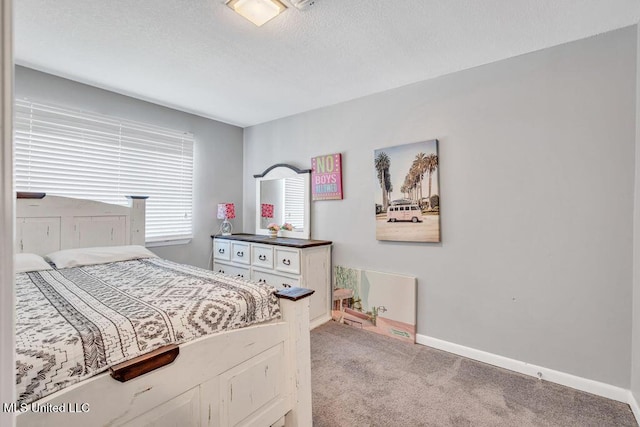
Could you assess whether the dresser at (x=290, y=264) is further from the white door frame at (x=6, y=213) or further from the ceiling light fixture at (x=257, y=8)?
the white door frame at (x=6, y=213)

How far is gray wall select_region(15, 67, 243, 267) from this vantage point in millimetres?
2670

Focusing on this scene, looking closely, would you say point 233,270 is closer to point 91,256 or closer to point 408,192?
point 91,256

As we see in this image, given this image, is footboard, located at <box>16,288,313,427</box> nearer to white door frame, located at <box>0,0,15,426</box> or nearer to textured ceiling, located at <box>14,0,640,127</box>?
white door frame, located at <box>0,0,15,426</box>

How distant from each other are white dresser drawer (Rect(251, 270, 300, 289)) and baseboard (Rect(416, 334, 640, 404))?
1260 mm

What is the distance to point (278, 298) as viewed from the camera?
5.04 feet

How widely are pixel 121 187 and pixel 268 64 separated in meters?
1.95

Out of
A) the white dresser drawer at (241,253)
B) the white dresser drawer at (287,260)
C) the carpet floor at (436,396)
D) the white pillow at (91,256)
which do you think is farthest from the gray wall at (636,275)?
the white pillow at (91,256)

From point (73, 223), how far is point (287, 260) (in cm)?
189

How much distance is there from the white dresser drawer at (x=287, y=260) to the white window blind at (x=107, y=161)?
1255 millimetres

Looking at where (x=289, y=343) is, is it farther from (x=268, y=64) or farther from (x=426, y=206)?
(x=268, y=64)

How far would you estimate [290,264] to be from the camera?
2957 mm

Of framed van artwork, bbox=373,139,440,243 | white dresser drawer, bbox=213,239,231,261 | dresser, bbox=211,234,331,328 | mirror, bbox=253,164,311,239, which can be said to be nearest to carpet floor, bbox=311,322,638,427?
dresser, bbox=211,234,331,328

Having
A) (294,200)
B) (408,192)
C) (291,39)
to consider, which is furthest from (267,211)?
(291,39)

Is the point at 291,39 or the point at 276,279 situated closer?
the point at 291,39
